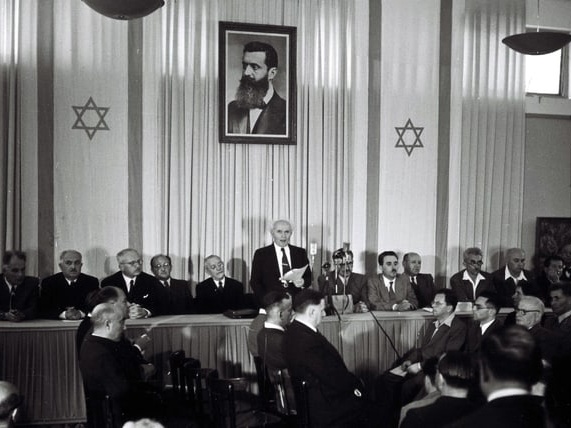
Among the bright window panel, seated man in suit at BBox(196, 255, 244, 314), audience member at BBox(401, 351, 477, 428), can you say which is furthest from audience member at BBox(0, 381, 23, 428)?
the bright window panel

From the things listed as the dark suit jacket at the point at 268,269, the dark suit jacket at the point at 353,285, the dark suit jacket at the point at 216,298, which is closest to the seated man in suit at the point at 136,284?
the dark suit jacket at the point at 216,298

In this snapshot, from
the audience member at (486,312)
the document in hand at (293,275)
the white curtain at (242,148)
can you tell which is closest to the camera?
the audience member at (486,312)

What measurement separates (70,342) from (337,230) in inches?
188

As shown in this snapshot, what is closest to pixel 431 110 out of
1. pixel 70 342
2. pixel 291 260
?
pixel 291 260

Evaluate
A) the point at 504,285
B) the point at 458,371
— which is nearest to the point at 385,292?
the point at 504,285

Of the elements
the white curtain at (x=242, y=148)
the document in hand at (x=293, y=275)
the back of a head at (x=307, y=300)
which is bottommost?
the document in hand at (x=293, y=275)

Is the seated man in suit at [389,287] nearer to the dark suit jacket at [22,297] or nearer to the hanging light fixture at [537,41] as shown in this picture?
the hanging light fixture at [537,41]

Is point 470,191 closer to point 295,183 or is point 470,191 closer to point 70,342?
point 295,183

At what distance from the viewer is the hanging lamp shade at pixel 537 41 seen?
7146 millimetres

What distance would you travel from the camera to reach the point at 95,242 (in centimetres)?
922

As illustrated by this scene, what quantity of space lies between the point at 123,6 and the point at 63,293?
3.62 metres

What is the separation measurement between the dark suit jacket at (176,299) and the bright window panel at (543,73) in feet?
21.4

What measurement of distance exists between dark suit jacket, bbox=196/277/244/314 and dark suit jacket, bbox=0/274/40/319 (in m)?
1.84

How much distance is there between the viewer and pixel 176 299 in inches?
317
